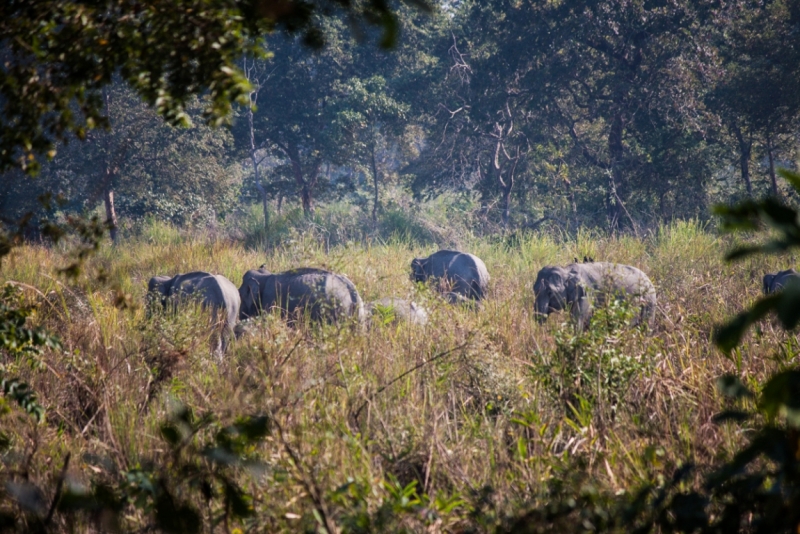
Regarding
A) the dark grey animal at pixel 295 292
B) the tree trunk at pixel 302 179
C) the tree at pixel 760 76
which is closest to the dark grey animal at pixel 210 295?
the dark grey animal at pixel 295 292

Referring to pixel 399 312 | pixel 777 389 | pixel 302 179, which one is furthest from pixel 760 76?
pixel 777 389

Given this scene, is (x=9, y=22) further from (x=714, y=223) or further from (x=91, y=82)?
(x=714, y=223)

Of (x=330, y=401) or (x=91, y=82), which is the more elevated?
(x=91, y=82)

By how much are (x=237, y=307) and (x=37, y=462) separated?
11.9ft

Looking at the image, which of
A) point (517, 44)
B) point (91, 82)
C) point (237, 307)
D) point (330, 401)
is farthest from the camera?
point (517, 44)

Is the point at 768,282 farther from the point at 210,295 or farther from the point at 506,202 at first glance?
the point at 506,202

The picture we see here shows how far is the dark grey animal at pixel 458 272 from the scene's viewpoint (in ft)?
26.4

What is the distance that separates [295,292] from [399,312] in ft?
3.56

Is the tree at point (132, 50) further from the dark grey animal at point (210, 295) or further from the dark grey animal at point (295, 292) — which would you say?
the dark grey animal at point (210, 295)

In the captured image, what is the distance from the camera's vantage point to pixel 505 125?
1648 centimetres

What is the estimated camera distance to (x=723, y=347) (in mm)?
1197

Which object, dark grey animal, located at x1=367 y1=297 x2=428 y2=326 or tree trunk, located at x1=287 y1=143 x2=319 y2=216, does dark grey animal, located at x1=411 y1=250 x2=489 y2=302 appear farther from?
tree trunk, located at x1=287 y1=143 x2=319 y2=216

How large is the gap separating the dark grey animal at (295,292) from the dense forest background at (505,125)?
7.75 metres

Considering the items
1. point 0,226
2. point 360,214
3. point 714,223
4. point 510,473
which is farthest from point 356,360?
point 360,214
